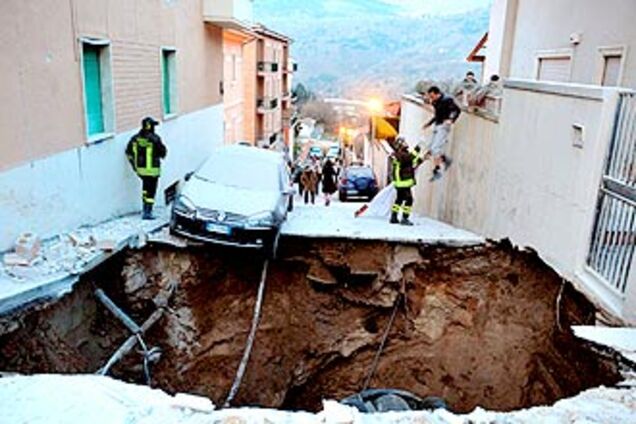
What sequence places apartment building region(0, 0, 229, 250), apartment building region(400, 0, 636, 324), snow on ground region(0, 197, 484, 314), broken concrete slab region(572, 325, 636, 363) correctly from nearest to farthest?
broken concrete slab region(572, 325, 636, 363) → apartment building region(400, 0, 636, 324) → snow on ground region(0, 197, 484, 314) → apartment building region(0, 0, 229, 250)

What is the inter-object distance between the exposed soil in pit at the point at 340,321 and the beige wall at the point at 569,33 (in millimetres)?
4417

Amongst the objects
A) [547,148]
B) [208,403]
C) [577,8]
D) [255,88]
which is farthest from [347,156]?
[208,403]

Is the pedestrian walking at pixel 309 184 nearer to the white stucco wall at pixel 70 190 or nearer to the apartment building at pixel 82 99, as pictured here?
Answer: the apartment building at pixel 82 99

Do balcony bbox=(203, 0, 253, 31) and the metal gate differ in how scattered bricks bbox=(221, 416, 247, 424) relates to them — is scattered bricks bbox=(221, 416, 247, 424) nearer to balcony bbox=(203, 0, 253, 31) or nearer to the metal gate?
the metal gate

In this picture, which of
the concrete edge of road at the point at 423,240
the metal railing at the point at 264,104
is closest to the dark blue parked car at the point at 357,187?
the metal railing at the point at 264,104

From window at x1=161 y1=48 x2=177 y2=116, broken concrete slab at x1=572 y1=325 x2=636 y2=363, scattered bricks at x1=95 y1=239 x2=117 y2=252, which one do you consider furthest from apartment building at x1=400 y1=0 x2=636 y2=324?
window at x1=161 y1=48 x2=177 y2=116

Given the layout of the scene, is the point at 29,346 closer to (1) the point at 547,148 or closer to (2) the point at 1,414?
(2) the point at 1,414

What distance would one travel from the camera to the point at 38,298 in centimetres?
646

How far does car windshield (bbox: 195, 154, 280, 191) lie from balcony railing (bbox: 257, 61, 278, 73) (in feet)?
62.7

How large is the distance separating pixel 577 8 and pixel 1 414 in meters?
12.1

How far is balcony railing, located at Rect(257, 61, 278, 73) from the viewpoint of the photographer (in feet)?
93.2

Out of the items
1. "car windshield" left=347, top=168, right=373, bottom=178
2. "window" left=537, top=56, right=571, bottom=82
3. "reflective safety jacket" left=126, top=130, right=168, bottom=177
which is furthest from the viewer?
"car windshield" left=347, top=168, right=373, bottom=178

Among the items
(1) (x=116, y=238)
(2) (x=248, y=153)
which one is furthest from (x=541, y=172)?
(1) (x=116, y=238)

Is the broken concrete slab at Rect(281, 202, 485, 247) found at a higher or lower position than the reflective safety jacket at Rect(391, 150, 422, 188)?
lower
